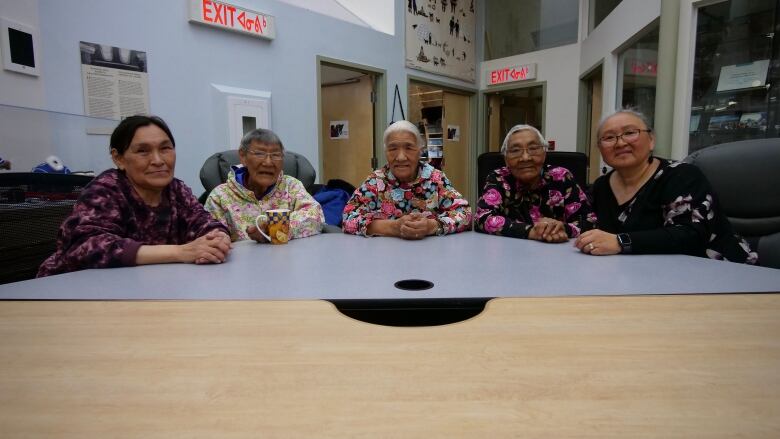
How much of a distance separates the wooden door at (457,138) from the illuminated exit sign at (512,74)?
471 mm

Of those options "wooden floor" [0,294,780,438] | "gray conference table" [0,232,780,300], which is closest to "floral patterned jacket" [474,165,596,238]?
"gray conference table" [0,232,780,300]

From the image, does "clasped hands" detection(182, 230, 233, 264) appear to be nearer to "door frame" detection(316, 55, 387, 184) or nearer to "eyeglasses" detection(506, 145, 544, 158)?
"eyeglasses" detection(506, 145, 544, 158)

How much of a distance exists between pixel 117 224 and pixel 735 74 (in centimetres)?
379

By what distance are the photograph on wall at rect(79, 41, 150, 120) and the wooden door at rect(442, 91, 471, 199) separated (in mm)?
3909

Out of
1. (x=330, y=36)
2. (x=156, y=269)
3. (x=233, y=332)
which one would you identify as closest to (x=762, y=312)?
(x=233, y=332)

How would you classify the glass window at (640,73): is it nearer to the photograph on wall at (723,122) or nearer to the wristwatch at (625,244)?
the photograph on wall at (723,122)

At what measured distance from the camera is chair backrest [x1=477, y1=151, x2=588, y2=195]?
8.73ft

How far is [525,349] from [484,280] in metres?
0.43

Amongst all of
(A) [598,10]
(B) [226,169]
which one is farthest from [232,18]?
(A) [598,10]

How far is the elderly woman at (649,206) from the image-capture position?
4.69 feet

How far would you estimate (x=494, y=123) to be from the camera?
246 inches

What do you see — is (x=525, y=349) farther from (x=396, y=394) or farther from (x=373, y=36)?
(x=373, y=36)

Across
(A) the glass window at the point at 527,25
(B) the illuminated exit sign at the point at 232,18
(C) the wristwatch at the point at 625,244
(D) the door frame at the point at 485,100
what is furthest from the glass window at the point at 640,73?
(B) the illuminated exit sign at the point at 232,18

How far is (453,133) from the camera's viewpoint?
5965mm
